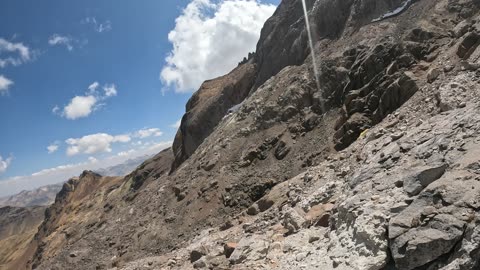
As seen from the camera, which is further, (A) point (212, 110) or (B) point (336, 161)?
(A) point (212, 110)

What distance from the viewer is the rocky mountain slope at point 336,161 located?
10992mm

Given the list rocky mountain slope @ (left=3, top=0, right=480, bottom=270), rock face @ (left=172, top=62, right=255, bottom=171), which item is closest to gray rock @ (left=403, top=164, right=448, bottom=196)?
rocky mountain slope @ (left=3, top=0, right=480, bottom=270)

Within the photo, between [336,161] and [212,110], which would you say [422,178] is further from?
[212,110]

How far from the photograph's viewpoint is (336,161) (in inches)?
818

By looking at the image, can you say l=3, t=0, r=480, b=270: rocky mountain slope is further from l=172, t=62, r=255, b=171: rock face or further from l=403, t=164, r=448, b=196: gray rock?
l=172, t=62, r=255, b=171: rock face

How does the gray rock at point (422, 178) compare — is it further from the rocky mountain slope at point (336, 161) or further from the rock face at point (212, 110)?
the rock face at point (212, 110)

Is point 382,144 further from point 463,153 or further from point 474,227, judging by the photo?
point 474,227

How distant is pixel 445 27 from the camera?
96.7 feet

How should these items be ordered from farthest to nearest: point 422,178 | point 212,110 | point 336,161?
point 212,110, point 336,161, point 422,178

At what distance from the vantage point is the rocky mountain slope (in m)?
11.0

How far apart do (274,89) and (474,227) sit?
2955 centimetres

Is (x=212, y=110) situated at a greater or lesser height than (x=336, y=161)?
greater

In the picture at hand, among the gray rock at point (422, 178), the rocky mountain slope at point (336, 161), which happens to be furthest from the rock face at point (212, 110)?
the gray rock at point (422, 178)

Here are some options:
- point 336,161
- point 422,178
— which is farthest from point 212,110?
point 422,178
